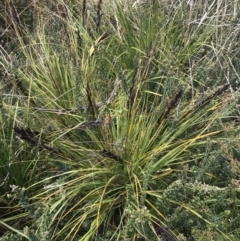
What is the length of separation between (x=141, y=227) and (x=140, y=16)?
3.89ft

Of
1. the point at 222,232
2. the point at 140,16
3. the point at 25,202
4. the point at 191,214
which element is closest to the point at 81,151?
the point at 25,202

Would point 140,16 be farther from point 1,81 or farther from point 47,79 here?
point 1,81

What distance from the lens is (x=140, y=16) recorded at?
2.25 meters

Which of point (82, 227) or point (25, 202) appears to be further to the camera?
point (82, 227)

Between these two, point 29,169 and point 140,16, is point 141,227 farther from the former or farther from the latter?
point 140,16

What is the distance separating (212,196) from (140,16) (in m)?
1.09

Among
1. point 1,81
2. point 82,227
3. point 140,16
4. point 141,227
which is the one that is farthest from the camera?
point 140,16

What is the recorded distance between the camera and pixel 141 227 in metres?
1.39

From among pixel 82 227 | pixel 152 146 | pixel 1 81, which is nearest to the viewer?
pixel 82 227

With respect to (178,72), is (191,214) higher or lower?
lower

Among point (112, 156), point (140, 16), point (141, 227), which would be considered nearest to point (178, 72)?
point (140, 16)

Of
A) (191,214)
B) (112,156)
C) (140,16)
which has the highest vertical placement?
(140,16)

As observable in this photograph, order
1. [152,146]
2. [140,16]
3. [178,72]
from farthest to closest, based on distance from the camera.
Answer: [140,16] → [178,72] → [152,146]

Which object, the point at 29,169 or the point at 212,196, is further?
the point at 29,169
